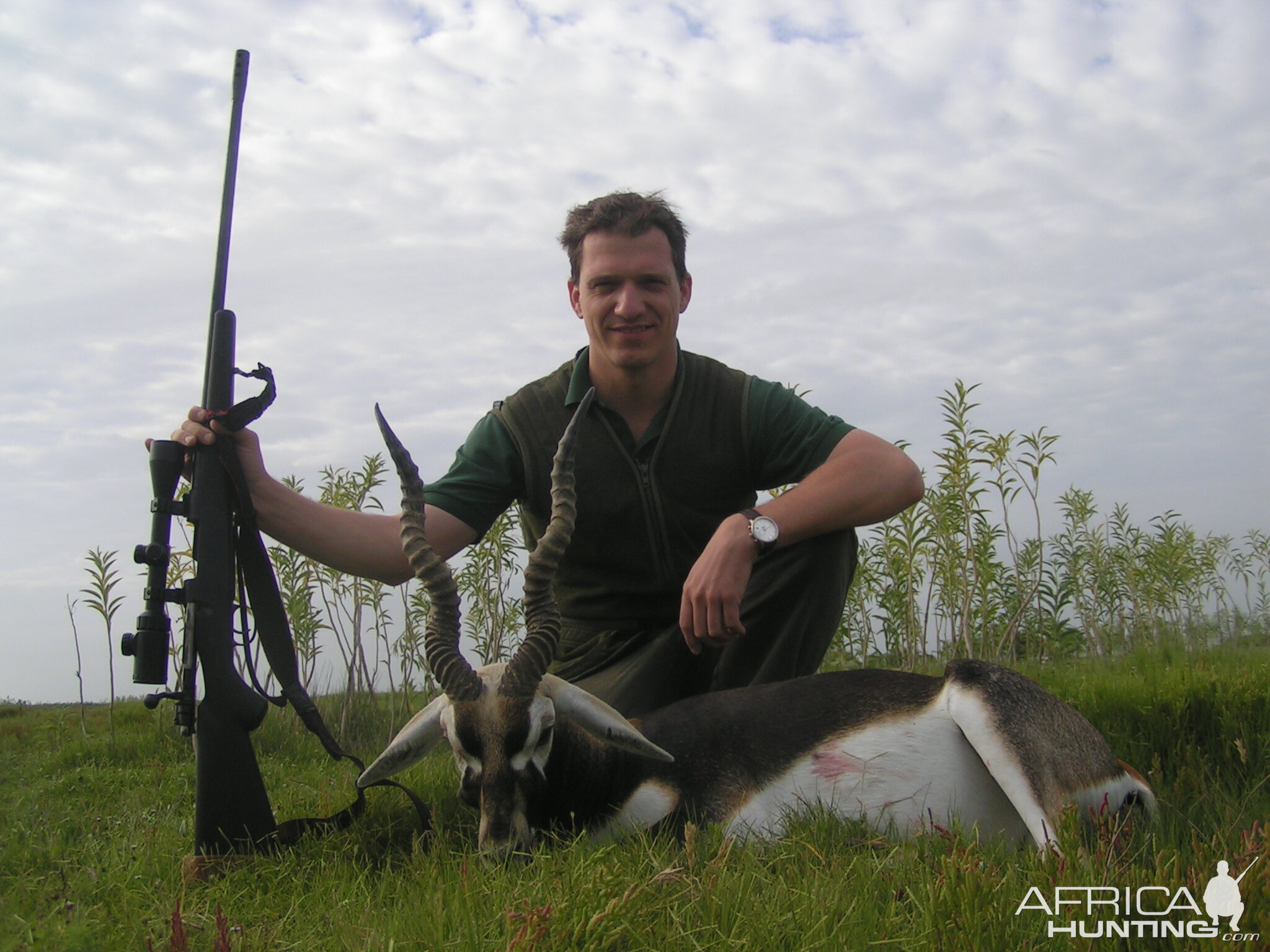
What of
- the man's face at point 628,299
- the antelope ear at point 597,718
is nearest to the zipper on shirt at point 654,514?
the man's face at point 628,299

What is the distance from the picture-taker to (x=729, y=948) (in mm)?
2369

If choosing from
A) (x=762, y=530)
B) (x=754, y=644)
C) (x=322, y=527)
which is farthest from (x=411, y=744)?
(x=754, y=644)

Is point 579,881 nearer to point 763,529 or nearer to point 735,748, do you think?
point 735,748

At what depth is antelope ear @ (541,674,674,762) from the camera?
3.76m

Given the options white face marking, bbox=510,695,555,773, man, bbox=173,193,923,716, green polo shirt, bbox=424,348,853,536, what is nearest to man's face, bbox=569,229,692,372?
man, bbox=173,193,923,716

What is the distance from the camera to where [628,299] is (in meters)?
5.20

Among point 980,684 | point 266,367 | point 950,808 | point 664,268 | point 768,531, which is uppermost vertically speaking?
point 664,268

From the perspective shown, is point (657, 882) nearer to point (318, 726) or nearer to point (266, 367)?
point (318, 726)

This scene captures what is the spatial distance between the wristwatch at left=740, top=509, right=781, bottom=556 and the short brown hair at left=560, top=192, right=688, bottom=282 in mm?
1725

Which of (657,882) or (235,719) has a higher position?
(235,719)

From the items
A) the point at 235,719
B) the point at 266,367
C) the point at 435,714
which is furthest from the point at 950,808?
the point at 266,367

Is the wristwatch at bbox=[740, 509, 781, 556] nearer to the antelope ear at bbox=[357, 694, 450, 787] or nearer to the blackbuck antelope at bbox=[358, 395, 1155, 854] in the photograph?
the blackbuck antelope at bbox=[358, 395, 1155, 854]

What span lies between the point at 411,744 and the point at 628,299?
2537 mm

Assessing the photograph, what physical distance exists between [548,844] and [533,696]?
21.7 inches
